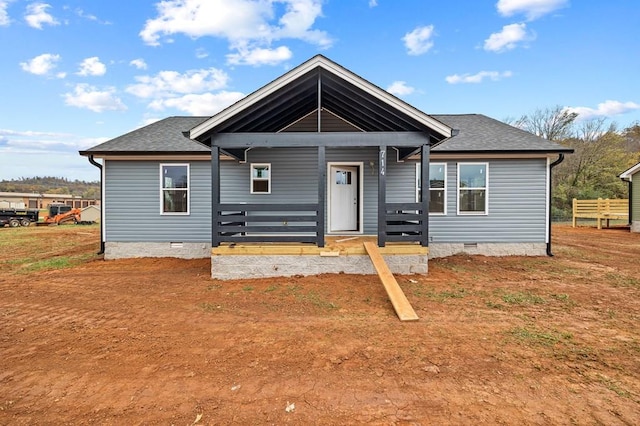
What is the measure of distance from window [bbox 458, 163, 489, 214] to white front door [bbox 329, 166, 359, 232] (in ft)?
10.0

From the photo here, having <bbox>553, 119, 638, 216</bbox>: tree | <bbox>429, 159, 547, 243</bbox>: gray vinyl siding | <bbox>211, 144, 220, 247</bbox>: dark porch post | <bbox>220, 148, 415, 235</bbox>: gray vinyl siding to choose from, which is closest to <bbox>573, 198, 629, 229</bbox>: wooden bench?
<bbox>553, 119, 638, 216</bbox>: tree

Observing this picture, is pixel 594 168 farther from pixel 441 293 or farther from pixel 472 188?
pixel 441 293

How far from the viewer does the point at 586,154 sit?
2711 centimetres

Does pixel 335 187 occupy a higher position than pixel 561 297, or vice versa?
pixel 335 187

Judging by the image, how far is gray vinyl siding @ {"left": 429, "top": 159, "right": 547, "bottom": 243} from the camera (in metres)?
8.98

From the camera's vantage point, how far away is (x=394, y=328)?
4066 millimetres

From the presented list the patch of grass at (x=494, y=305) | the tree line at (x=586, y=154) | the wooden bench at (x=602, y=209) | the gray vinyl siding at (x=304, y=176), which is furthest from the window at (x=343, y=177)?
the tree line at (x=586, y=154)

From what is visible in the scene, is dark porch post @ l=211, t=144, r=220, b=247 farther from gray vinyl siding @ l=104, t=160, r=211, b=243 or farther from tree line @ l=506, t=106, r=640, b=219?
tree line @ l=506, t=106, r=640, b=219

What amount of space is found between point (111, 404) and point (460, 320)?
4.08 meters

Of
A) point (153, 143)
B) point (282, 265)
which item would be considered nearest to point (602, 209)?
point (282, 265)

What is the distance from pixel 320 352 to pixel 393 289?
6.93 ft

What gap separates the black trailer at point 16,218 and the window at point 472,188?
28255mm

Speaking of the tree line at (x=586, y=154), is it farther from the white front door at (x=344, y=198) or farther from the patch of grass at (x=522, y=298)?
the patch of grass at (x=522, y=298)

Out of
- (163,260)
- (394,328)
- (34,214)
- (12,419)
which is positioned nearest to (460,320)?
(394,328)
